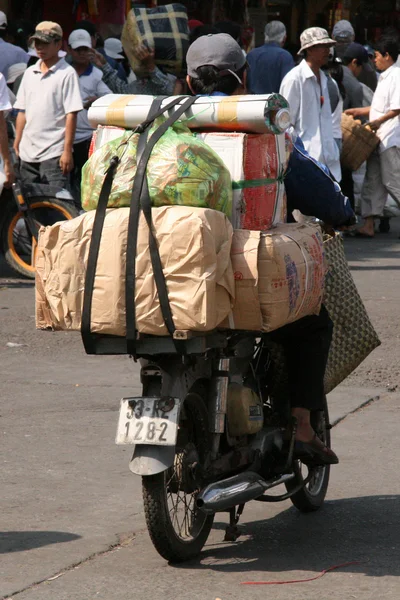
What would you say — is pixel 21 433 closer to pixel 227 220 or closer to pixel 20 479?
pixel 20 479

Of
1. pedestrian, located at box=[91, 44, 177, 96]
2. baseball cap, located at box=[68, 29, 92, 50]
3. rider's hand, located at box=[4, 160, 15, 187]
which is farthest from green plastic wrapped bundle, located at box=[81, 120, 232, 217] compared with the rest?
baseball cap, located at box=[68, 29, 92, 50]

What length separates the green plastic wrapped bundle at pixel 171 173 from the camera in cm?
397

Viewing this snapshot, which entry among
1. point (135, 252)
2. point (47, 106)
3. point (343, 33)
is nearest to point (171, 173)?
point (135, 252)

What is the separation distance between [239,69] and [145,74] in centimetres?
672

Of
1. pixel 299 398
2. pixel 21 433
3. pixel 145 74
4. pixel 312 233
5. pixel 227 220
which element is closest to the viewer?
pixel 227 220

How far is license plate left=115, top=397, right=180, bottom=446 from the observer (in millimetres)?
4023

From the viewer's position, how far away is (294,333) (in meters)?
4.61

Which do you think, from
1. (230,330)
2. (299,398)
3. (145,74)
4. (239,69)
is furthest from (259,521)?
(145,74)

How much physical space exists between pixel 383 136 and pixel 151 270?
10.1 metres

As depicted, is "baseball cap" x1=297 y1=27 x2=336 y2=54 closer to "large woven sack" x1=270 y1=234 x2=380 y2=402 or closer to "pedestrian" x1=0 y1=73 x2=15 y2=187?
"pedestrian" x1=0 y1=73 x2=15 y2=187

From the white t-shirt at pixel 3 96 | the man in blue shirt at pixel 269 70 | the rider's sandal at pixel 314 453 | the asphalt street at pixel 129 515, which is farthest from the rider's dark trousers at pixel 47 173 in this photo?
the rider's sandal at pixel 314 453

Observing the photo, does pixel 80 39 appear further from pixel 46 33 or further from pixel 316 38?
pixel 316 38

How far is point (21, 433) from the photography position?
609 cm

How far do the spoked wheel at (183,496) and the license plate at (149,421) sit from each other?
144mm
